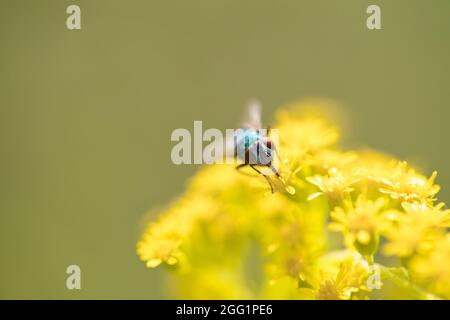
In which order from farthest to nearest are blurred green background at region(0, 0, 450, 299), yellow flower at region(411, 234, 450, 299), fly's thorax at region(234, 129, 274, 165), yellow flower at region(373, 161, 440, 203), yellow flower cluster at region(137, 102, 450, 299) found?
blurred green background at region(0, 0, 450, 299), fly's thorax at region(234, 129, 274, 165), yellow flower at region(373, 161, 440, 203), yellow flower cluster at region(137, 102, 450, 299), yellow flower at region(411, 234, 450, 299)

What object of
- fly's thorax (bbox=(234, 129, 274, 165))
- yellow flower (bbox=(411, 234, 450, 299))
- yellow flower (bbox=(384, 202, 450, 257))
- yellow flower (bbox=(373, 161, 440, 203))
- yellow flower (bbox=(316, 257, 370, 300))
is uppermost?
fly's thorax (bbox=(234, 129, 274, 165))

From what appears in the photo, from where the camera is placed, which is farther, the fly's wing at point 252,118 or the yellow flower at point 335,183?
the fly's wing at point 252,118

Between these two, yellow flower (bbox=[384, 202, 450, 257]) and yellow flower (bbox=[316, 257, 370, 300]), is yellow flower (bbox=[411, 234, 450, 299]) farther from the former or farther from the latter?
yellow flower (bbox=[316, 257, 370, 300])

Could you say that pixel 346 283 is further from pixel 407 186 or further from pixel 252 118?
pixel 252 118

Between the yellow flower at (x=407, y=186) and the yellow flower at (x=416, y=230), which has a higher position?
the yellow flower at (x=407, y=186)

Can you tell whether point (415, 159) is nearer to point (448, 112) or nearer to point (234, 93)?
point (448, 112)

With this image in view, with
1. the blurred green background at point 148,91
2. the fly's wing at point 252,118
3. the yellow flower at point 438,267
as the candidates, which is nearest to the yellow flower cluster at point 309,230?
the yellow flower at point 438,267

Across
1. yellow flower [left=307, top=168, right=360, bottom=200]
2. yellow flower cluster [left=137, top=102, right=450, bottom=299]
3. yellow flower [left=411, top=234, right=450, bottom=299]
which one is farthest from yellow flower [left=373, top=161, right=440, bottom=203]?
yellow flower [left=411, top=234, right=450, bottom=299]

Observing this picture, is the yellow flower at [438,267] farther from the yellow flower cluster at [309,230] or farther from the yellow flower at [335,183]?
the yellow flower at [335,183]
